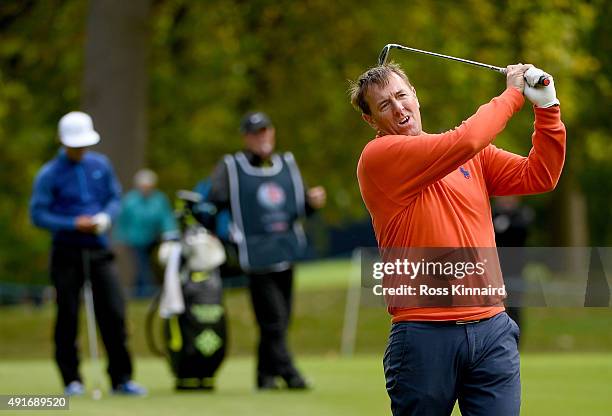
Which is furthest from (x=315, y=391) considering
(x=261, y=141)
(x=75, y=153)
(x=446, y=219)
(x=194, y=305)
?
(x=446, y=219)

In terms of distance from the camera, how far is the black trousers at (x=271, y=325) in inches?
475

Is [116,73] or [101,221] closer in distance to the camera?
[101,221]

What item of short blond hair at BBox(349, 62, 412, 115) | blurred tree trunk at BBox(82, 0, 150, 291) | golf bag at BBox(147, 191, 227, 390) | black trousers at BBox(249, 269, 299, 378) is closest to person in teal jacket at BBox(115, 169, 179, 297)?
blurred tree trunk at BBox(82, 0, 150, 291)

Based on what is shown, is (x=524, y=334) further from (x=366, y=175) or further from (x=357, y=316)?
(x=366, y=175)

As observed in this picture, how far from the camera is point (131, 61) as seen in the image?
20.5 m

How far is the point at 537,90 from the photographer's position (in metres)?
5.49

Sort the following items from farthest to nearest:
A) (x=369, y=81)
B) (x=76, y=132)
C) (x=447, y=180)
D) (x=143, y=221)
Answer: (x=143, y=221) < (x=76, y=132) < (x=369, y=81) < (x=447, y=180)

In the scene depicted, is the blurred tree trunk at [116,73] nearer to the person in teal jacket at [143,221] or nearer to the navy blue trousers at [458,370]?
the person in teal jacket at [143,221]

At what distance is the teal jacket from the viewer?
69.1ft

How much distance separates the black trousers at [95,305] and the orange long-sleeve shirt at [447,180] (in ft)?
20.4

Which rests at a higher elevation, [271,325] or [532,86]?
[532,86]

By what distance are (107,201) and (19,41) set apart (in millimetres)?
11502

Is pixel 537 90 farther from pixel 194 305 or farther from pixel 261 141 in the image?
pixel 194 305

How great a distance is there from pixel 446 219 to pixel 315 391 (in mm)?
6753
